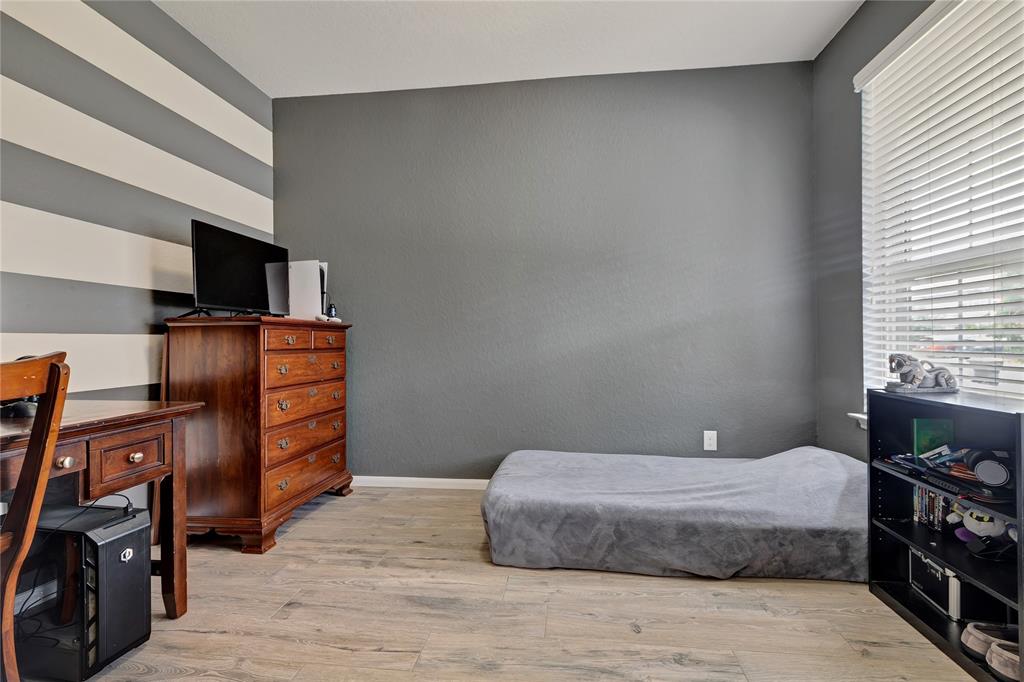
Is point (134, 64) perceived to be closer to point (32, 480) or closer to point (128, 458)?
point (128, 458)

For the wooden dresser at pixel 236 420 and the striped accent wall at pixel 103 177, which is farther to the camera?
the wooden dresser at pixel 236 420

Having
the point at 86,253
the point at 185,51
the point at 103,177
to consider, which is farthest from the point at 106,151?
the point at 185,51

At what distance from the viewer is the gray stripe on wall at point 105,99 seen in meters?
1.81

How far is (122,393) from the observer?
222 centimetres

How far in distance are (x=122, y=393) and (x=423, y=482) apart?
1.65 meters

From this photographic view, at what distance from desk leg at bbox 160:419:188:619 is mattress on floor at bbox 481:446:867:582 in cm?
111

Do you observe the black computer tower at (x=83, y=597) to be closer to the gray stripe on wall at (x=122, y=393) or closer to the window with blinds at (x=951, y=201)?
the gray stripe on wall at (x=122, y=393)

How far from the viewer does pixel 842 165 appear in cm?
263

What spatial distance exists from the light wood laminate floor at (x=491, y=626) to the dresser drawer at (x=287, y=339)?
932mm

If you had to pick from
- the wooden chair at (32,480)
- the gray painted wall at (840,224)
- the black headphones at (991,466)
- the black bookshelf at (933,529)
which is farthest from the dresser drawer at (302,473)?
the gray painted wall at (840,224)

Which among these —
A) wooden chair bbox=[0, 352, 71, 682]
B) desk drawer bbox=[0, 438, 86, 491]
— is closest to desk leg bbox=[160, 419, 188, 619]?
desk drawer bbox=[0, 438, 86, 491]

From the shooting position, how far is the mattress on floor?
194cm

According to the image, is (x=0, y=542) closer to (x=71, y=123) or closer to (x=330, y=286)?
(x=71, y=123)

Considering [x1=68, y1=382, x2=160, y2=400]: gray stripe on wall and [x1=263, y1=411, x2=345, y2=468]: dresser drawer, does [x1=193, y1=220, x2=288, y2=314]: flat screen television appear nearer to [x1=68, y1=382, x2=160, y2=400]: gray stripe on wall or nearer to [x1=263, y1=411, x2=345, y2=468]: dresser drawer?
[x1=68, y1=382, x2=160, y2=400]: gray stripe on wall
